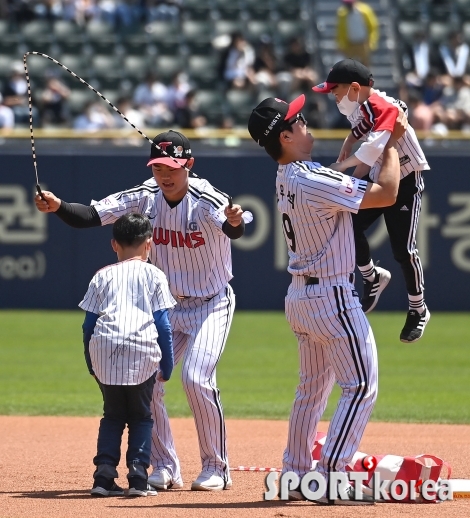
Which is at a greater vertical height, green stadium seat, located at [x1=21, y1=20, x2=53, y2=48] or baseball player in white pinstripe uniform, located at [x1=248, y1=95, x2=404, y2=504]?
baseball player in white pinstripe uniform, located at [x1=248, y1=95, x2=404, y2=504]

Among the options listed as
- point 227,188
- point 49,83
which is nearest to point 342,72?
point 227,188

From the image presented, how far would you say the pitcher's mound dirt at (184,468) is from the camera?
18.5ft

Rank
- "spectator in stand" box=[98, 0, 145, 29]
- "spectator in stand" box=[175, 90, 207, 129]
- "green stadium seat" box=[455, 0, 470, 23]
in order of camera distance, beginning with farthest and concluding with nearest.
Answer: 1. "green stadium seat" box=[455, 0, 470, 23]
2. "spectator in stand" box=[98, 0, 145, 29]
3. "spectator in stand" box=[175, 90, 207, 129]

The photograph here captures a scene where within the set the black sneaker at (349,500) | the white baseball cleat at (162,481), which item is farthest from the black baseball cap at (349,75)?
the white baseball cleat at (162,481)

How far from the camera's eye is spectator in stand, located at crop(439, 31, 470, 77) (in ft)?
60.4

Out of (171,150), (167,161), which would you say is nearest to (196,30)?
(171,150)

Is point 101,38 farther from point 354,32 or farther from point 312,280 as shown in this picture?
point 312,280

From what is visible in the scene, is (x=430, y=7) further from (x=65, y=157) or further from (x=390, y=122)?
(x=390, y=122)

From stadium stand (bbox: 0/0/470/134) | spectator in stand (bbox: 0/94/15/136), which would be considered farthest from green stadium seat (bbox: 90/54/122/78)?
spectator in stand (bbox: 0/94/15/136)

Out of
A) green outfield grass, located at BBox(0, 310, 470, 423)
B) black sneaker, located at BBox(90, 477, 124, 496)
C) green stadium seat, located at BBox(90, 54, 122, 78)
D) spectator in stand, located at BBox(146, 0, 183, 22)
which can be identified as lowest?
green outfield grass, located at BBox(0, 310, 470, 423)

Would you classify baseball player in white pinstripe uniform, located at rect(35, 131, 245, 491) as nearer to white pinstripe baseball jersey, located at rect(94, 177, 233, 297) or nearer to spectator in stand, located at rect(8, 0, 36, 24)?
white pinstripe baseball jersey, located at rect(94, 177, 233, 297)

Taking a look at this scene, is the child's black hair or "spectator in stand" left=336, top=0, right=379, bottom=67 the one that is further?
"spectator in stand" left=336, top=0, right=379, bottom=67

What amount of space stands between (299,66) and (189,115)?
2.27 metres

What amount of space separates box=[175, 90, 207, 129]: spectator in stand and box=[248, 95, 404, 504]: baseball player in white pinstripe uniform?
36.8 ft
